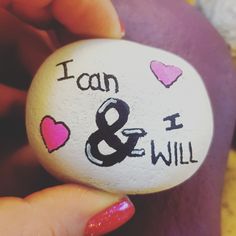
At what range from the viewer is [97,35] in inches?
15.4

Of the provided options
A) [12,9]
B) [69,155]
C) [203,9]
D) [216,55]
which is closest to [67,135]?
[69,155]

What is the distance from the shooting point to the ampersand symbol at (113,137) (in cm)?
34

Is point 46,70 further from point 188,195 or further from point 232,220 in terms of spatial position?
point 232,220

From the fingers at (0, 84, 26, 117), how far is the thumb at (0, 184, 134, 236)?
→ 129mm

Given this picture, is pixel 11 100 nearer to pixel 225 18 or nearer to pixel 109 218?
pixel 109 218

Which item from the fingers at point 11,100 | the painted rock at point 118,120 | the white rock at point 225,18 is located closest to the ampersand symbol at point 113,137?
the painted rock at point 118,120

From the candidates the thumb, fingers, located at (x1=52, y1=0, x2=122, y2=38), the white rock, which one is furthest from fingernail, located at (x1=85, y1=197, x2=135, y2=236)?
the white rock

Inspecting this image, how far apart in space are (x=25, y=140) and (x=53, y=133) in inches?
5.3

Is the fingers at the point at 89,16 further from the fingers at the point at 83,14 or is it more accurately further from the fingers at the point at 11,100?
the fingers at the point at 11,100

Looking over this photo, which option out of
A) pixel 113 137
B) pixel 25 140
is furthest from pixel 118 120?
pixel 25 140

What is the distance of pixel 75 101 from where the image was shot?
0.35 meters

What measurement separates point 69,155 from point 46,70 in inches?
2.5

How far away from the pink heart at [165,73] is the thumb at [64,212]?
9 centimetres

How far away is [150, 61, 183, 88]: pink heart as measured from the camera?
0.36 metres
